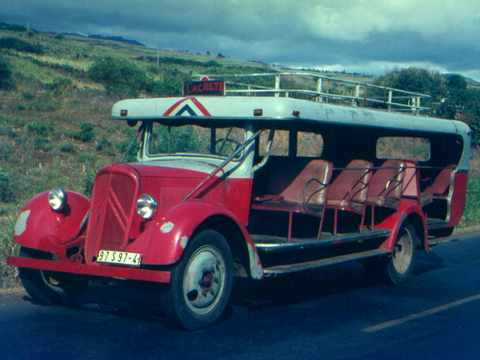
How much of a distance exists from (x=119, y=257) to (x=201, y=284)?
826 millimetres

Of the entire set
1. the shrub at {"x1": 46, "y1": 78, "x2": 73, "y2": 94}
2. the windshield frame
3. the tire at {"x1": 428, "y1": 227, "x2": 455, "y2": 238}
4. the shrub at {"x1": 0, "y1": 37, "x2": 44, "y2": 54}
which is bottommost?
the tire at {"x1": 428, "y1": 227, "x2": 455, "y2": 238}

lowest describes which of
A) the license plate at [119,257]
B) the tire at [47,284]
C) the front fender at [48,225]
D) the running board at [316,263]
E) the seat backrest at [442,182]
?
the tire at [47,284]

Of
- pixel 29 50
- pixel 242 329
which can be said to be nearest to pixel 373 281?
pixel 242 329

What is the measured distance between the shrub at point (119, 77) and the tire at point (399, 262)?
26127 millimetres

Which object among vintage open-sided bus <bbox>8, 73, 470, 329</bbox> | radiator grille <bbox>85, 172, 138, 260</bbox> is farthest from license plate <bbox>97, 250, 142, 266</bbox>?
radiator grille <bbox>85, 172, 138, 260</bbox>

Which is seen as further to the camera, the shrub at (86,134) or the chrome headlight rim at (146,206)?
the shrub at (86,134)

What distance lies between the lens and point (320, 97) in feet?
28.0

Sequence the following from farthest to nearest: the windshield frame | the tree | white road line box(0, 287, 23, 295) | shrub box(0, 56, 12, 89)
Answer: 1. shrub box(0, 56, 12, 89)
2. the tree
3. white road line box(0, 287, 23, 295)
4. the windshield frame

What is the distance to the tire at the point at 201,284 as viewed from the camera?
662cm

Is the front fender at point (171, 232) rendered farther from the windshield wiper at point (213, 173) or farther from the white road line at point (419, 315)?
the white road line at point (419, 315)

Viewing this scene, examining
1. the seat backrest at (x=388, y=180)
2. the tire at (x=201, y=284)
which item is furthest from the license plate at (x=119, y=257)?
the seat backrest at (x=388, y=180)

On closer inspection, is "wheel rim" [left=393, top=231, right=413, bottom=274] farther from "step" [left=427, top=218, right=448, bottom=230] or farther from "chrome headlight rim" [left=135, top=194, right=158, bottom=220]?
"chrome headlight rim" [left=135, top=194, right=158, bottom=220]

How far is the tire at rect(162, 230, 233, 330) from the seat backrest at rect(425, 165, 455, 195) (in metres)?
5.49

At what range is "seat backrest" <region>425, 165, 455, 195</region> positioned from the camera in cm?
1156
